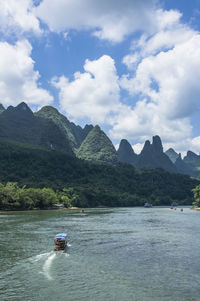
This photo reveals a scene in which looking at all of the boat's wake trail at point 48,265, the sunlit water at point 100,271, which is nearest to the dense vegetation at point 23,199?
the sunlit water at point 100,271

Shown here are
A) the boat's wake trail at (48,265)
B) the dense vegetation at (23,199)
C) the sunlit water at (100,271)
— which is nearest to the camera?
the sunlit water at (100,271)

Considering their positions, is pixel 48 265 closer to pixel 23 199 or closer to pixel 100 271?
pixel 100 271

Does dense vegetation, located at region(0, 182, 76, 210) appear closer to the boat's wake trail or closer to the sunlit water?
the sunlit water

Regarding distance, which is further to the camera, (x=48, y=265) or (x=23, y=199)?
(x=23, y=199)

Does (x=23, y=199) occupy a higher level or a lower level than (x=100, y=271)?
higher

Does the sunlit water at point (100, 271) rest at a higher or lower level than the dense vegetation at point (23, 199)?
lower

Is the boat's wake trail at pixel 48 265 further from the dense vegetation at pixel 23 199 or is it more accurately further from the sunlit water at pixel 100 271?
the dense vegetation at pixel 23 199

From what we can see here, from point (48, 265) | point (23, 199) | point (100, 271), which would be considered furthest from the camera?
point (23, 199)

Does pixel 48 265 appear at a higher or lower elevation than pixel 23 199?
lower

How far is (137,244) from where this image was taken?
4738 centimetres

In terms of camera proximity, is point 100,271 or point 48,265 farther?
point 48,265

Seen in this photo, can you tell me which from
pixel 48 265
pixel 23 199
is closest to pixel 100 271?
pixel 48 265

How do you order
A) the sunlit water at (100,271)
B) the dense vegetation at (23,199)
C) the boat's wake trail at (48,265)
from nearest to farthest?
1. the sunlit water at (100,271)
2. the boat's wake trail at (48,265)
3. the dense vegetation at (23,199)

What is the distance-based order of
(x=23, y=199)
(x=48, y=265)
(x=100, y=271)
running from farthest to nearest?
(x=23, y=199) → (x=48, y=265) → (x=100, y=271)
